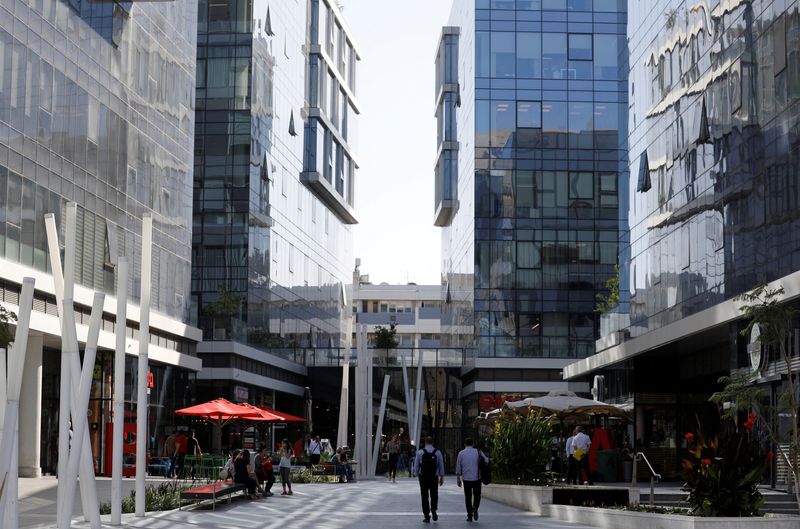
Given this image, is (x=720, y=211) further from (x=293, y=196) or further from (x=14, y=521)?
(x=293, y=196)

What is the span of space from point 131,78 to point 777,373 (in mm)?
24110

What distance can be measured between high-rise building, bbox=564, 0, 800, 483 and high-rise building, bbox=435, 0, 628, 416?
51.2ft

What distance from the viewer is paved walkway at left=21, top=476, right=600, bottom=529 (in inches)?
844

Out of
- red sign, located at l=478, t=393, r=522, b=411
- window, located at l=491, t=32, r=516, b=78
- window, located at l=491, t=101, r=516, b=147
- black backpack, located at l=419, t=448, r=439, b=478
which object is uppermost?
window, located at l=491, t=32, r=516, b=78

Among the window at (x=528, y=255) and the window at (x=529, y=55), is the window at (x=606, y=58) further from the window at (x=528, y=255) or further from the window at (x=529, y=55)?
the window at (x=528, y=255)

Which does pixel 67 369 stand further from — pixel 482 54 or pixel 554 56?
pixel 554 56

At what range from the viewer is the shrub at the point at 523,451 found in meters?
29.0

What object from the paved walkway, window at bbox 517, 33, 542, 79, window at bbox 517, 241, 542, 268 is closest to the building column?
the paved walkway

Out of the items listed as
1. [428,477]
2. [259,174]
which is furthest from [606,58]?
[428,477]

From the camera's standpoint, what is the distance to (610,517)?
20.5 meters

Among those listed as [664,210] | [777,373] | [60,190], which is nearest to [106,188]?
[60,190]

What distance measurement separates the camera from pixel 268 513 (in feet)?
83.2

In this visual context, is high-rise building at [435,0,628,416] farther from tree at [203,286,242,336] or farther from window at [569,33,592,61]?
tree at [203,286,242,336]

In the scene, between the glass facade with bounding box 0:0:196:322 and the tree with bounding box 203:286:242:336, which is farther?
the tree with bounding box 203:286:242:336
